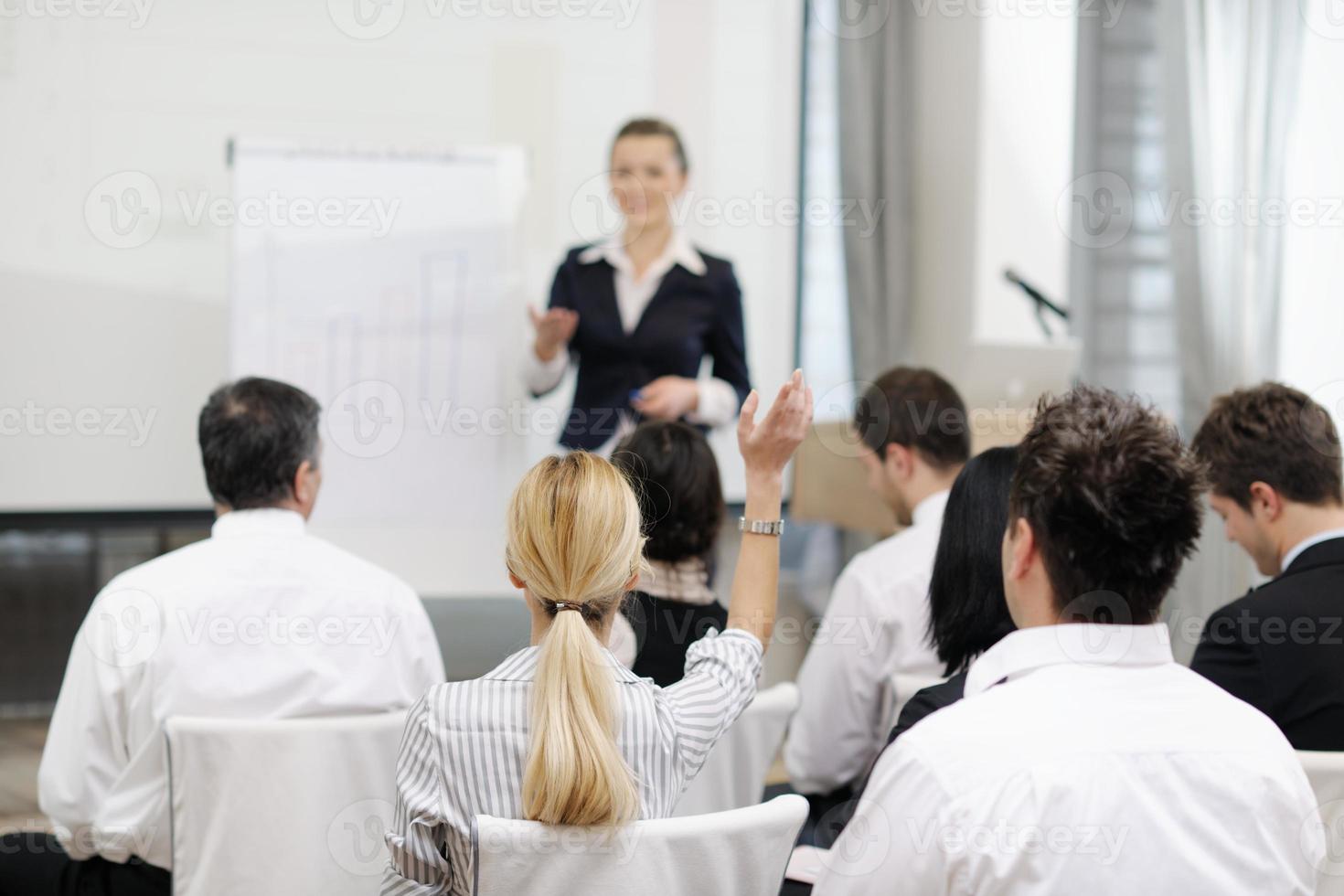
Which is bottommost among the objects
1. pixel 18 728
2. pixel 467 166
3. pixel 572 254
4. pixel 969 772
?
pixel 18 728

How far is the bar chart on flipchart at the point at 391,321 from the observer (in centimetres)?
343

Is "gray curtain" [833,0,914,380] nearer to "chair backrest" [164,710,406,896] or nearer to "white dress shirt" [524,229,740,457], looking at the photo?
"white dress shirt" [524,229,740,457]

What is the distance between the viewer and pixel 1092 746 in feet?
3.37

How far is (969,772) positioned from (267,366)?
9.25 feet

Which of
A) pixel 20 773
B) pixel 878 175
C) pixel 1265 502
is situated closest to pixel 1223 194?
pixel 878 175

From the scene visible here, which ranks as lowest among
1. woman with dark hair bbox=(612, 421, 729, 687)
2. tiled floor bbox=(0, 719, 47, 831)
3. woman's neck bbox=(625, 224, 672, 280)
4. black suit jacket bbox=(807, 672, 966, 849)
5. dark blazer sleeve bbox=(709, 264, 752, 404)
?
tiled floor bbox=(0, 719, 47, 831)

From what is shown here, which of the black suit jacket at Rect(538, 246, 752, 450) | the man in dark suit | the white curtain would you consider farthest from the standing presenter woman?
the man in dark suit

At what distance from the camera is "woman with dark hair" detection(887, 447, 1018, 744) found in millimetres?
1604

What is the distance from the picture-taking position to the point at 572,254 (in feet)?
11.1

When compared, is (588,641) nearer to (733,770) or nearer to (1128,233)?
(733,770)

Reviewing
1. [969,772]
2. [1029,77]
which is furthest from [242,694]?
[1029,77]

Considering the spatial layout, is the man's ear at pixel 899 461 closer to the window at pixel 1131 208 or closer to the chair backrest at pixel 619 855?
the chair backrest at pixel 619 855

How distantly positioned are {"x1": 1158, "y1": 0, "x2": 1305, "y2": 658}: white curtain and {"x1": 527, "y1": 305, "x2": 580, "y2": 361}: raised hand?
1.70 meters

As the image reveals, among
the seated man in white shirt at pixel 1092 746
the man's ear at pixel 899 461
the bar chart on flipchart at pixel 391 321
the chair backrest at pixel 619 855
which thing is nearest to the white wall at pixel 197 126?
the bar chart on flipchart at pixel 391 321
